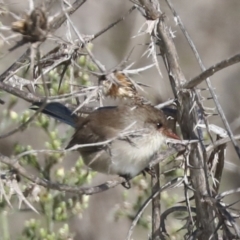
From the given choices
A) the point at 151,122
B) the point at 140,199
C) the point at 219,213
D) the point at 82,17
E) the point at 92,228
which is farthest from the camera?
the point at 82,17

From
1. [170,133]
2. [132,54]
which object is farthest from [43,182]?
[132,54]

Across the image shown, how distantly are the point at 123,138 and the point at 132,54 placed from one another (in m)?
2.72

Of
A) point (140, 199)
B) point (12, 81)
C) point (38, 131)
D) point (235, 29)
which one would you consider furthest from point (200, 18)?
point (12, 81)

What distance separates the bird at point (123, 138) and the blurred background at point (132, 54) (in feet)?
4.87

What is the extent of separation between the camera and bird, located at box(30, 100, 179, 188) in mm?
3277

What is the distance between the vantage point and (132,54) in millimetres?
5840

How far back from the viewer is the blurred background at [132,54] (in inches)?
231

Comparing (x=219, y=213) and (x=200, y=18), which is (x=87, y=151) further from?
(x=200, y=18)

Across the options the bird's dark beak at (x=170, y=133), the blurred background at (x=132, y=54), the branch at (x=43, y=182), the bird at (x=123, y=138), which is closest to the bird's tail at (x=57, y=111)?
the bird at (x=123, y=138)

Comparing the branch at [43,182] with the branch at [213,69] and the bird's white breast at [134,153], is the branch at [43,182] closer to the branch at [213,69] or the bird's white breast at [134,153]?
the branch at [213,69]

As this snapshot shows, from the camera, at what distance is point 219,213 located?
7.21 feet

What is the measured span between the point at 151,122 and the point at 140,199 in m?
0.57

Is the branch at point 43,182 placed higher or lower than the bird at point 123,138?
lower

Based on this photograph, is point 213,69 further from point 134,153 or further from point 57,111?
point 57,111
